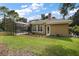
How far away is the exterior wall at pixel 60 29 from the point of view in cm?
333

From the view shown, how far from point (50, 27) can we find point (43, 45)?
9.5 inches

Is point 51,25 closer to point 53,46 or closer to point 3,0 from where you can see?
point 53,46

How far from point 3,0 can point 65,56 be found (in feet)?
3.38

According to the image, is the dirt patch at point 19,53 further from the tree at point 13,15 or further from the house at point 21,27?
the tree at point 13,15

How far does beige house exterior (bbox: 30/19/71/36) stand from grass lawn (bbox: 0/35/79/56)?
8cm

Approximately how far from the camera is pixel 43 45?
331cm

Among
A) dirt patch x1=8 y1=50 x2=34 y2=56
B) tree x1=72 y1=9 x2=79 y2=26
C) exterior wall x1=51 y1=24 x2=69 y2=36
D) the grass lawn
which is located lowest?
dirt patch x1=8 y1=50 x2=34 y2=56

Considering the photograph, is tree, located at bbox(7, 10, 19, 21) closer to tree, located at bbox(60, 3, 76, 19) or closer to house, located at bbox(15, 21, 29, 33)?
house, located at bbox(15, 21, 29, 33)

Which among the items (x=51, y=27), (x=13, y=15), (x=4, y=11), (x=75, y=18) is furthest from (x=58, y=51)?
(x=4, y=11)

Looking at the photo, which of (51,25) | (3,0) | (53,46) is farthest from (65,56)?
(3,0)

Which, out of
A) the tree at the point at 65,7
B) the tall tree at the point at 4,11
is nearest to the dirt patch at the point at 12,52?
the tall tree at the point at 4,11

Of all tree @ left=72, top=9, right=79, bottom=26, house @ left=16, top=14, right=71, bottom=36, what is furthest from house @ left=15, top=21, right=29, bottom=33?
tree @ left=72, top=9, right=79, bottom=26

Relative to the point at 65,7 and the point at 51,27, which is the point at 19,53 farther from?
the point at 65,7

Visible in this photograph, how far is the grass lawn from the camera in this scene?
329 cm
